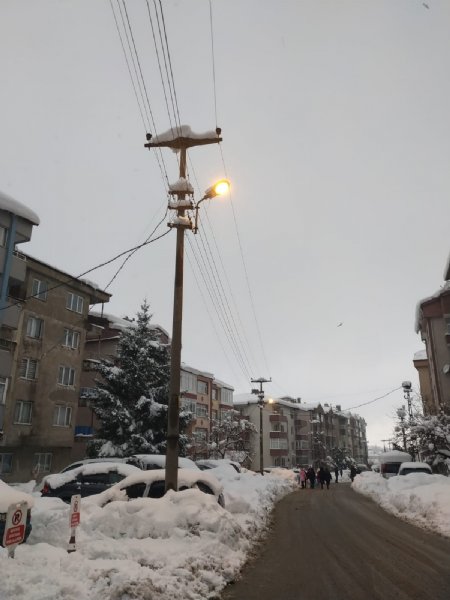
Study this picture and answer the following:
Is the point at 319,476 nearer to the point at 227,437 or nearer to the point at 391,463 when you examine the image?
the point at 391,463

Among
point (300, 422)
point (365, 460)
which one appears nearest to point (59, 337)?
point (300, 422)

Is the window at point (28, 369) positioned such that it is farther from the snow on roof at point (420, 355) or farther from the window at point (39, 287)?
the snow on roof at point (420, 355)

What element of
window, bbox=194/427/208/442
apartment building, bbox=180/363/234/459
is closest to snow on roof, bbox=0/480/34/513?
apartment building, bbox=180/363/234/459

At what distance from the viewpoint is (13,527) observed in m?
6.44

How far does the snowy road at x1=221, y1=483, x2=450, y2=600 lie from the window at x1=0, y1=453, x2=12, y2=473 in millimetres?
18659

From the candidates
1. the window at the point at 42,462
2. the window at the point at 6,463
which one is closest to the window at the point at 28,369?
the window at the point at 6,463

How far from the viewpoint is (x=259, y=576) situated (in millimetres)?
7906

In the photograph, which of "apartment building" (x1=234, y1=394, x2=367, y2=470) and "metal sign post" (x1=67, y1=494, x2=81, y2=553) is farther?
"apartment building" (x1=234, y1=394, x2=367, y2=470)

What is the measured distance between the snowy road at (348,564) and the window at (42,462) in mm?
19168

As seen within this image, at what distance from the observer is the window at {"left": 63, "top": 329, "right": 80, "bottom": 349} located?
31.8 meters

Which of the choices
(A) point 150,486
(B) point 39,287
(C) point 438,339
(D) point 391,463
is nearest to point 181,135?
(A) point 150,486

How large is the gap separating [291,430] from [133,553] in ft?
280

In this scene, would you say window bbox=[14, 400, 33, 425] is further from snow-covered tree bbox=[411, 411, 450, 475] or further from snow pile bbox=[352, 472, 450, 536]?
snow-covered tree bbox=[411, 411, 450, 475]

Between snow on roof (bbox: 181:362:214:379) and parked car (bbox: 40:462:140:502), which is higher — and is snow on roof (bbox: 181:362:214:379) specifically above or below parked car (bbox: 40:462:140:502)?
above
